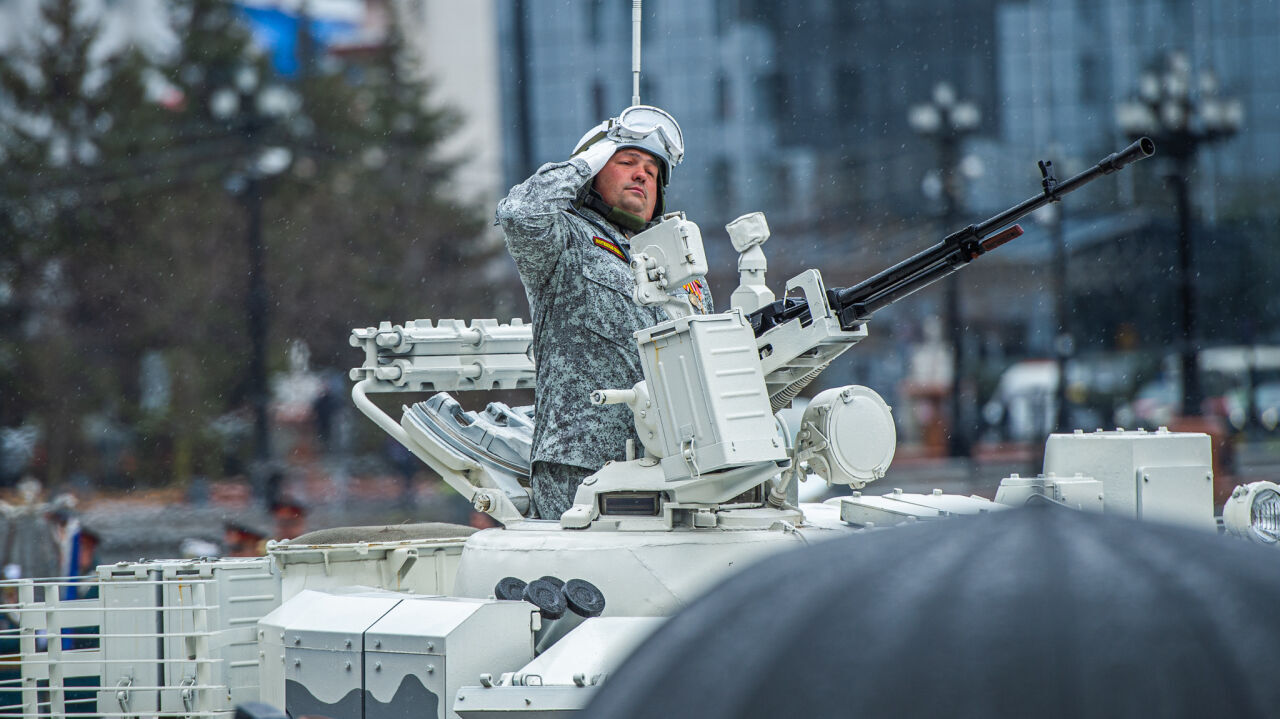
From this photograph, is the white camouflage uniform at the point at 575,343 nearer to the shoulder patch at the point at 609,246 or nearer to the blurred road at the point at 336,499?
the shoulder patch at the point at 609,246

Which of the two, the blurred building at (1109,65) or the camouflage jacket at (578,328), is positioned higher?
the blurred building at (1109,65)

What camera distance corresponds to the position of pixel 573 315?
18.9ft

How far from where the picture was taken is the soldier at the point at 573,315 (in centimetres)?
552

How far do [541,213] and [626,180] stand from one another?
70 cm

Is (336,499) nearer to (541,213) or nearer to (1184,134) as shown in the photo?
(1184,134)

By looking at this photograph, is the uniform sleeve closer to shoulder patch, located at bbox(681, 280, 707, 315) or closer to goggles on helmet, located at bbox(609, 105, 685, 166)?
goggles on helmet, located at bbox(609, 105, 685, 166)

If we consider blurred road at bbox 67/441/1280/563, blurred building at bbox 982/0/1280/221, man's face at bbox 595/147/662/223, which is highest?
blurred building at bbox 982/0/1280/221

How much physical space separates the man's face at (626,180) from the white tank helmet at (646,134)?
47mm

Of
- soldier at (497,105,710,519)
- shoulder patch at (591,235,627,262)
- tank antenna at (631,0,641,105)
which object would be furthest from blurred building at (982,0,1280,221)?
soldier at (497,105,710,519)

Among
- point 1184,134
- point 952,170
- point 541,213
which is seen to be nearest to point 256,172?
point 952,170

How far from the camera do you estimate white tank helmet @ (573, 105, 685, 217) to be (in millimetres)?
6016

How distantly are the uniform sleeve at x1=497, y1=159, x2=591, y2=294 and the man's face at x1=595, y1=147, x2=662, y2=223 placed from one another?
39cm

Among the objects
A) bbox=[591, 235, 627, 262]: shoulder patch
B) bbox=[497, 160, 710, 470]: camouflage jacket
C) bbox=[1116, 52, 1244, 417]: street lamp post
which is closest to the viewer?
bbox=[497, 160, 710, 470]: camouflage jacket

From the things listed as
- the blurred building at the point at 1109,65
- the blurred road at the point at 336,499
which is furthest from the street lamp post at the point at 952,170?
the blurred building at the point at 1109,65
